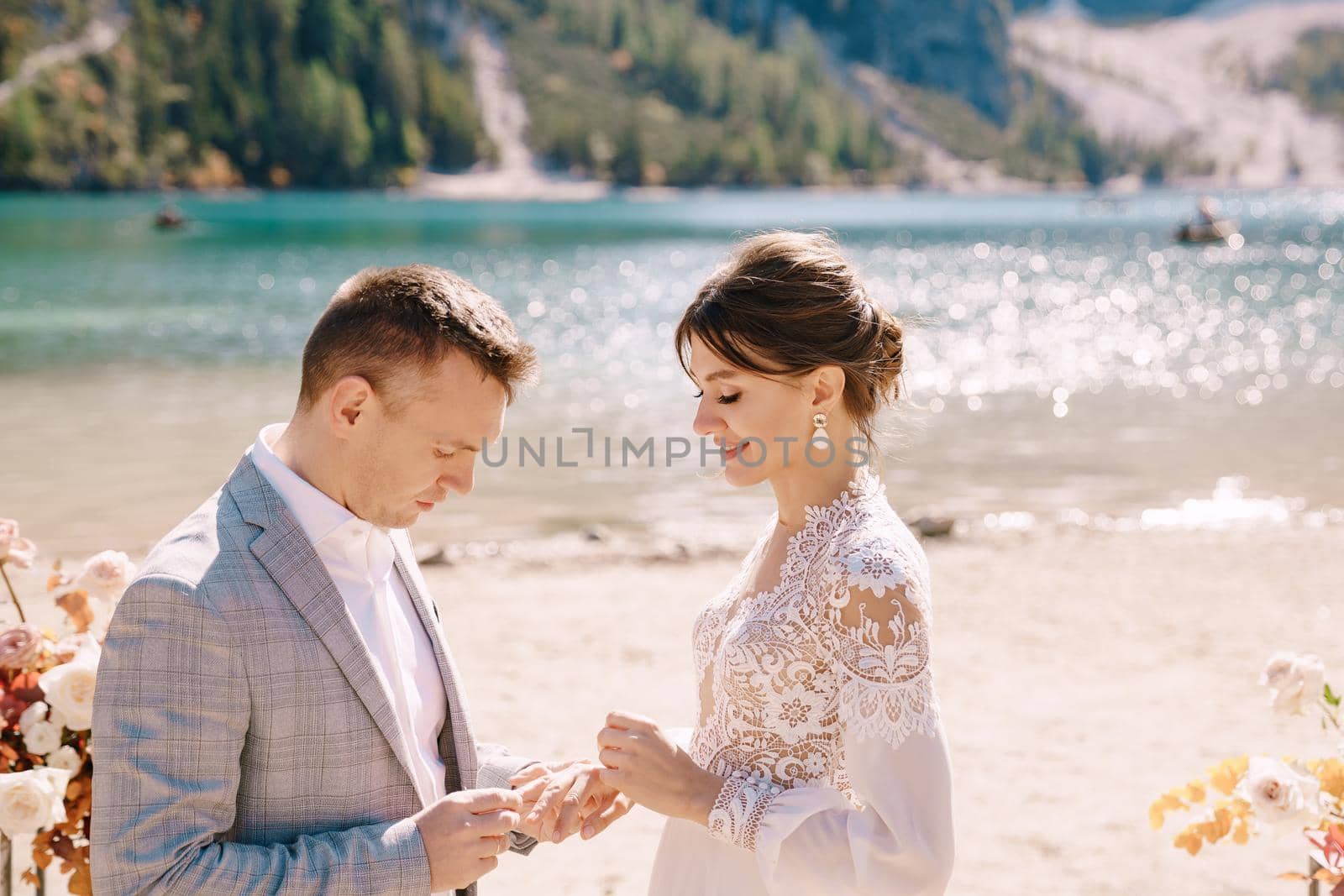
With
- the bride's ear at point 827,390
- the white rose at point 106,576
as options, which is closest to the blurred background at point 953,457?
the bride's ear at point 827,390

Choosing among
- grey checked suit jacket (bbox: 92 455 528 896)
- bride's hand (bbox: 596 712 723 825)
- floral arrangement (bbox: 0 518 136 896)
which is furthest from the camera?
floral arrangement (bbox: 0 518 136 896)

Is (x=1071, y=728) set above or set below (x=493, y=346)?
below

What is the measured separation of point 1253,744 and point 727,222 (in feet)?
320

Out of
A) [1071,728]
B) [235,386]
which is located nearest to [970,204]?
[235,386]

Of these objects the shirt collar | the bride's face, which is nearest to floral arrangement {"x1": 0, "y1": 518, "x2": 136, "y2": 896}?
the shirt collar

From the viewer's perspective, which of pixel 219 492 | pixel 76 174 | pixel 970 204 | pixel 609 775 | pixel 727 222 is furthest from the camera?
pixel 970 204

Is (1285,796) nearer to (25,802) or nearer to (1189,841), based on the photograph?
(1189,841)

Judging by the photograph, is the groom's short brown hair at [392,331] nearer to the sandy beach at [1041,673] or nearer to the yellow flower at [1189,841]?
the yellow flower at [1189,841]

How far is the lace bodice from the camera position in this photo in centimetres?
251

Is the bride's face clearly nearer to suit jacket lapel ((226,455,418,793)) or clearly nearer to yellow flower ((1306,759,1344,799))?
suit jacket lapel ((226,455,418,793))

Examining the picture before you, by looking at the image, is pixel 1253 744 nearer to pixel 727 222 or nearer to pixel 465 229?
pixel 465 229

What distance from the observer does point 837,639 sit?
2.62m

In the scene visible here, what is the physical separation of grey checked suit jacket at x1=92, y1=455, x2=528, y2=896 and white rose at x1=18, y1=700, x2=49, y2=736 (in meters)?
0.97

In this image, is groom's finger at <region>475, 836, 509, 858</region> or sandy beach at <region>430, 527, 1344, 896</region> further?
sandy beach at <region>430, 527, 1344, 896</region>
